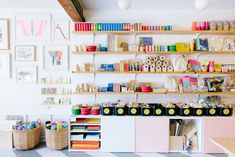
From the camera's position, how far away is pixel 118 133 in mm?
3049

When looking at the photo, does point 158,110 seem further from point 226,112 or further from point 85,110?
point 85,110

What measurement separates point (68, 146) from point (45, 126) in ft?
1.64

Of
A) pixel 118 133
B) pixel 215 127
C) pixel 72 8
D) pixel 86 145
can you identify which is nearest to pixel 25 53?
pixel 72 8

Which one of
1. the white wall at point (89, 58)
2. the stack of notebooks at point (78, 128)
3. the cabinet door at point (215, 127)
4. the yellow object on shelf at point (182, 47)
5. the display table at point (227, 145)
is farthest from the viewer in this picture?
the white wall at point (89, 58)

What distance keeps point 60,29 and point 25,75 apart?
3.29 feet

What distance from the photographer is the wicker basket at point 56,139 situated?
3.07 metres

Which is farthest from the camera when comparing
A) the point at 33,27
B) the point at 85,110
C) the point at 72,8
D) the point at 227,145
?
the point at 33,27

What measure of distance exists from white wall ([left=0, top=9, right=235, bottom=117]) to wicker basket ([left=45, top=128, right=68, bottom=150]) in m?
0.44

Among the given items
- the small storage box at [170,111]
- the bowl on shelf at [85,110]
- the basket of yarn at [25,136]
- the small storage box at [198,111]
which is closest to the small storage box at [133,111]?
the small storage box at [170,111]

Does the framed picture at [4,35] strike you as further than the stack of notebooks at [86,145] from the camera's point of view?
Yes

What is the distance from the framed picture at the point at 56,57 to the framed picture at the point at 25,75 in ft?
0.93

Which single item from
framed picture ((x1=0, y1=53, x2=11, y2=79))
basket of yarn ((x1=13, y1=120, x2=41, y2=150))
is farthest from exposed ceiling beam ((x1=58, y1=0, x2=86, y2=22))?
basket of yarn ((x1=13, y1=120, x2=41, y2=150))

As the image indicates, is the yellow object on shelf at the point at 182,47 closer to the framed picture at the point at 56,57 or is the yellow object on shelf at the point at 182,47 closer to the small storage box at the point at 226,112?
the small storage box at the point at 226,112

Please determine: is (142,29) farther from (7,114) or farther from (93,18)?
(7,114)
